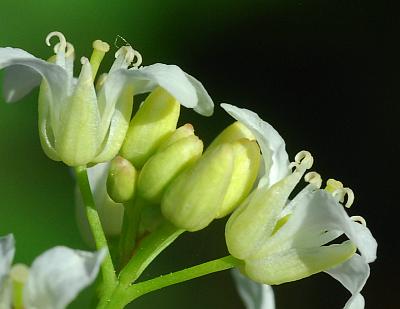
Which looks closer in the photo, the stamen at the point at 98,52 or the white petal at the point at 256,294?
the stamen at the point at 98,52

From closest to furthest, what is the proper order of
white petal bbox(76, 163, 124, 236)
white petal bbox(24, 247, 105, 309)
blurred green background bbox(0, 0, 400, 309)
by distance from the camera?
white petal bbox(24, 247, 105, 309)
white petal bbox(76, 163, 124, 236)
blurred green background bbox(0, 0, 400, 309)

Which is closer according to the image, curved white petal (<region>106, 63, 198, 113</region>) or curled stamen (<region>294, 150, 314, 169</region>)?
curved white petal (<region>106, 63, 198, 113</region>)

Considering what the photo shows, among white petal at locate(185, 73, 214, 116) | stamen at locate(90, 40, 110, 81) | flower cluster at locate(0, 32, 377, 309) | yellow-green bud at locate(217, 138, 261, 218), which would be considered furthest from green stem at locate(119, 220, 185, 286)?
stamen at locate(90, 40, 110, 81)

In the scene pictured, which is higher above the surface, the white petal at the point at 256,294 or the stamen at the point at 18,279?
the stamen at the point at 18,279

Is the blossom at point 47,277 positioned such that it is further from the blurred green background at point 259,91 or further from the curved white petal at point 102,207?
the blurred green background at point 259,91

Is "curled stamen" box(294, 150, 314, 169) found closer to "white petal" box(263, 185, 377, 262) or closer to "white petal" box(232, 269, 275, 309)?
"white petal" box(263, 185, 377, 262)

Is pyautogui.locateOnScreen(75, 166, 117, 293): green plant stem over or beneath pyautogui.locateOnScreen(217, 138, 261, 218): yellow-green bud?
beneath

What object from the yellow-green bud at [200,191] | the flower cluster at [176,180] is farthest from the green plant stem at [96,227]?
the yellow-green bud at [200,191]

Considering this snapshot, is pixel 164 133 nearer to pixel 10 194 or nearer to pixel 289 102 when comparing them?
pixel 10 194
